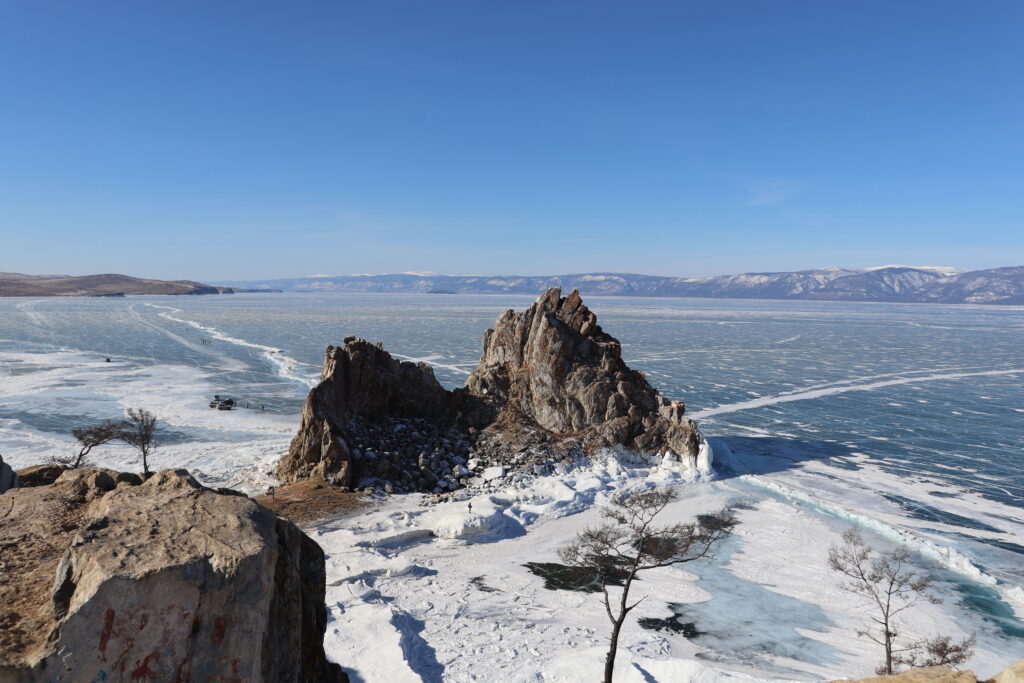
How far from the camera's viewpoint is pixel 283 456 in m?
41.2

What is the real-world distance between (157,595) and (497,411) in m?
41.5

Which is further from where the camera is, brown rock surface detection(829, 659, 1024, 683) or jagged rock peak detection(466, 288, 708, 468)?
jagged rock peak detection(466, 288, 708, 468)

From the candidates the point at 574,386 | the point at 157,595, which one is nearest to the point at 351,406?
the point at 574,386

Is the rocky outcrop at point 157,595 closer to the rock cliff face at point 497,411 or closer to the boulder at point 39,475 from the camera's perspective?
the boulder at point 39,475

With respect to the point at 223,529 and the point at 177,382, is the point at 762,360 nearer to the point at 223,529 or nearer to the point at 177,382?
the point at 177,382

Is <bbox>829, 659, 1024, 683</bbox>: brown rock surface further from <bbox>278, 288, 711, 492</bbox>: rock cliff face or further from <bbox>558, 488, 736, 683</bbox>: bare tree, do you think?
<bbox>278, 288, 711, 492</bbox>: rock cliff face

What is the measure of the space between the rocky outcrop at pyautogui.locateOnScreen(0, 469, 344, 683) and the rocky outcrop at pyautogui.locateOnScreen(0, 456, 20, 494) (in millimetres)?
5974

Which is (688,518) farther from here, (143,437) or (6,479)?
(143,437)

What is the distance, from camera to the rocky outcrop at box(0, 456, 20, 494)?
14234mm

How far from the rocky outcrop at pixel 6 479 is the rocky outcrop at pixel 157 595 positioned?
5.97 m

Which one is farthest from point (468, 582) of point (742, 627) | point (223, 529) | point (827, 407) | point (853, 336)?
point (853, 336)

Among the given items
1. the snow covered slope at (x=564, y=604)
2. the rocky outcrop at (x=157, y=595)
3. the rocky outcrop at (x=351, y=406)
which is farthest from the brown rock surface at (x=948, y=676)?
the rocky outcrop at (x=351, y=406)

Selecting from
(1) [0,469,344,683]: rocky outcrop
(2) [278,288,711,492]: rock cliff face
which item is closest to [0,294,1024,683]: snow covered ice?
(2) [278,288,711,492]: rock cliff face

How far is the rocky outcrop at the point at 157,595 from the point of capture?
734 cm
